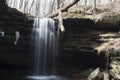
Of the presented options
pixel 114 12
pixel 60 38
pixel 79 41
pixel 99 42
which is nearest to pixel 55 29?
pixel 60 38

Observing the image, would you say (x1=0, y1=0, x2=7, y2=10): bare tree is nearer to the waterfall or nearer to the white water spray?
the white water spray

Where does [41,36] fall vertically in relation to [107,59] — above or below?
above

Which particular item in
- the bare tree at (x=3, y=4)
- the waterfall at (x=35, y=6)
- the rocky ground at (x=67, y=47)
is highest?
the waterfall at (x=35, y=6)

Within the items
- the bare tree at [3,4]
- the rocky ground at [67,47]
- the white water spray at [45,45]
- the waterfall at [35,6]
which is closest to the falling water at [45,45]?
the white water spray at [45,45]

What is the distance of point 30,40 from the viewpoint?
1578cm

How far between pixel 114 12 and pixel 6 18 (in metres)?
6.39

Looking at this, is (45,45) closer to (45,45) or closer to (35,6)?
(45,45)

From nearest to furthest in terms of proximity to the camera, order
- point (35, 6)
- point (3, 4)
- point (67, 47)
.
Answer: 1. point (3, 4)
2. point (67, 47)
3. point (35, 6)

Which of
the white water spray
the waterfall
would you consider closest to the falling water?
the white water spray

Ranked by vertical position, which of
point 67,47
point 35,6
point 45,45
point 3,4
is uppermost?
point 35,6

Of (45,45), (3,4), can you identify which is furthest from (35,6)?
(3,4)

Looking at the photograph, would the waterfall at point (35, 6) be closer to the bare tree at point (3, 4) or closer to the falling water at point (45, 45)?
the falling water at point (45, 45)

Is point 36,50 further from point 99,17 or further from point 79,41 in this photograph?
point 99,17

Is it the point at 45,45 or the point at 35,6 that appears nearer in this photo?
the point at 45,45
